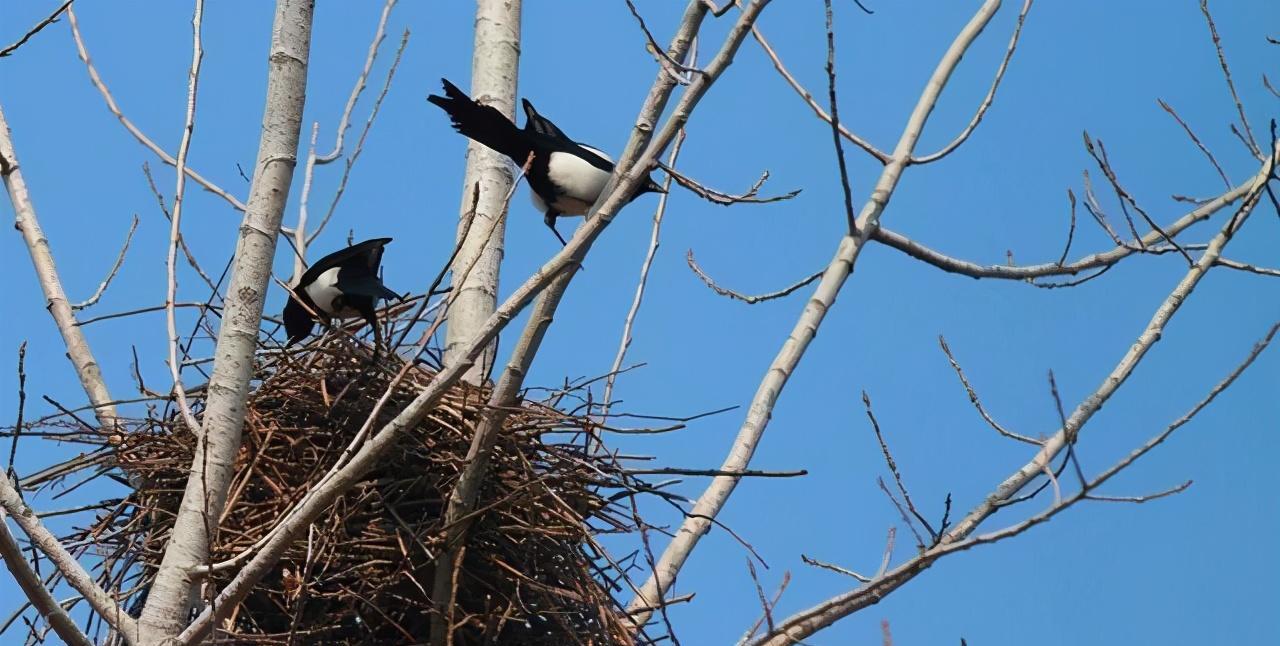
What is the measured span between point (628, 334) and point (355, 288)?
3.18 ft

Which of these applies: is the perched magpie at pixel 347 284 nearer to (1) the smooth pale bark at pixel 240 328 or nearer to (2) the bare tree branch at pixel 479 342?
(1) the smooth pale bark at pixel 240 328

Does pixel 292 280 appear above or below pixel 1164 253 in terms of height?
above

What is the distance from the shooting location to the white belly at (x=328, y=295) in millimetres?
4641

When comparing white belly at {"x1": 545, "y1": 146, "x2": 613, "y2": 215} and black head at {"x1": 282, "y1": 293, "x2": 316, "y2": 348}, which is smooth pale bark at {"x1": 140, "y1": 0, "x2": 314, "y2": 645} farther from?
black head at {"x1": 282, "y1": 293, "x2": 316, "y2": 348}

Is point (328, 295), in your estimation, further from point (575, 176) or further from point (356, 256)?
point (575, 176)

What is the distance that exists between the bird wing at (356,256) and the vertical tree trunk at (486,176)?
0.27m

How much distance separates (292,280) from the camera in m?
5.23

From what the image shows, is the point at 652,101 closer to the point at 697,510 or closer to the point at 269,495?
the point at 697,510

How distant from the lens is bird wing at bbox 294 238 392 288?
464 cm

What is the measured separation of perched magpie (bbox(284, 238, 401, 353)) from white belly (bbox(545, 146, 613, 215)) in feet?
2.04

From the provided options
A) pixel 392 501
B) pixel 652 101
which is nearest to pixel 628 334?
pixel 392 501

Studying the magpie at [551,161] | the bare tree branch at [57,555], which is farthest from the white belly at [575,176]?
the bare tree branch at [57,555]

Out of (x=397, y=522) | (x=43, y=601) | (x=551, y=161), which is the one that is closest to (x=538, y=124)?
(x=551, y=161)

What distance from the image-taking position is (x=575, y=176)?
4.73 m
